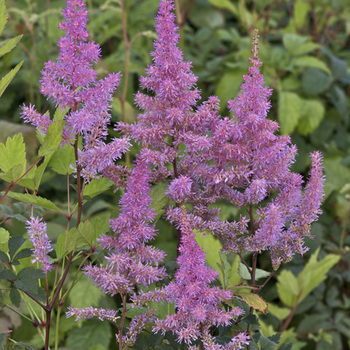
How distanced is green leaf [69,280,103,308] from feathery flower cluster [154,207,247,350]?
76 cm

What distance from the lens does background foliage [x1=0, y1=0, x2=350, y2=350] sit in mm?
1562

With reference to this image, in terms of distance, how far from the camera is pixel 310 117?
2023 mm

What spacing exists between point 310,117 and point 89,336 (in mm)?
1058

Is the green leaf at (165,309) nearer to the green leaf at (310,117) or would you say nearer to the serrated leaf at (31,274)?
the serrated leaf at (31,274)

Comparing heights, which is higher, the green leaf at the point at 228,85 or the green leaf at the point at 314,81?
the green leaf at the point at 228,85

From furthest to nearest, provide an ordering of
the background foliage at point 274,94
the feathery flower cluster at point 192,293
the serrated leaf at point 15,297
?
1. the background foliage at point 274,94
2. the serrated leaf at point 15,297
3. the feathery flower cluster at point 192,293

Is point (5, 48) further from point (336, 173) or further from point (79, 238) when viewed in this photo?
point (336, 173)

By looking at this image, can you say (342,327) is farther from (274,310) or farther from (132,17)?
(132,17)

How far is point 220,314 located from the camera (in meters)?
0.65

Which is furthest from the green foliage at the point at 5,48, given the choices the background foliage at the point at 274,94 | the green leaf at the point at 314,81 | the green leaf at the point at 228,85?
the green leaf at the point at 314,81

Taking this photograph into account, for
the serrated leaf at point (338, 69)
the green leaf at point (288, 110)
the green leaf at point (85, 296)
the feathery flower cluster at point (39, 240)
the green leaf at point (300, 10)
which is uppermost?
the feathery flower cluster at point (39, 240)

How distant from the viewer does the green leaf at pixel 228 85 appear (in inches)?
76.4

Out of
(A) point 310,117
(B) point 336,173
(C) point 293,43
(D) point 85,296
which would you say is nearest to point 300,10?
(C) point 293,43

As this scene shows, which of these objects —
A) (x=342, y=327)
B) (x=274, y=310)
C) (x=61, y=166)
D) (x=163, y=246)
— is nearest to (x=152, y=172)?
(x=61, y=166)
